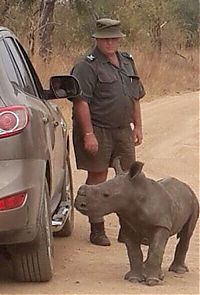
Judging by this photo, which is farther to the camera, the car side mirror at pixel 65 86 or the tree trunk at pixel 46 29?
the tree trunk at pixel 46 29

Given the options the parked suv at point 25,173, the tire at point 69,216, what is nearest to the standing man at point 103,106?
the tire at point 69,216

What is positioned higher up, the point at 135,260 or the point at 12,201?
the point at 12,201

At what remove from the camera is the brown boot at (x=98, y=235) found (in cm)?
796

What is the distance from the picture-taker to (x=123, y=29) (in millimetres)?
31438

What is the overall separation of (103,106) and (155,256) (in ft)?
6.11

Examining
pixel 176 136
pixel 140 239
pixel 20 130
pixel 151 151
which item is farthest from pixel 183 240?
pixel 176 136

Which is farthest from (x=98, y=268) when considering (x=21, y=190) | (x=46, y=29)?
(x=46, y=29)

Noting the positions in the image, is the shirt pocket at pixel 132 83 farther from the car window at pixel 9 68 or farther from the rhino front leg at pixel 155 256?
the rhino front leg at pixel 155 256

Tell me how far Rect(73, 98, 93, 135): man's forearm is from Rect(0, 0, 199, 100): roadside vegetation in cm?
1086

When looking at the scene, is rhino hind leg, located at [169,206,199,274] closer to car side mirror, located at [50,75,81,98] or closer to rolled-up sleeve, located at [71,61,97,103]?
car side mirror, located at [50,75,81,98]

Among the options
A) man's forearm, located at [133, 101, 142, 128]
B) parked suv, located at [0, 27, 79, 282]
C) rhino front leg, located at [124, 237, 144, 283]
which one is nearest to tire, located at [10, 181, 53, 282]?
parked suv, located at [0, 27, 79, 282]

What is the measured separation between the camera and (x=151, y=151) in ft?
48.2

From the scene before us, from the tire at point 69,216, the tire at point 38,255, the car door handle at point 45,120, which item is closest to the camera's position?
the tire at point 38,255

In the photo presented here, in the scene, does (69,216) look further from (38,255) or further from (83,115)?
(38,255)
